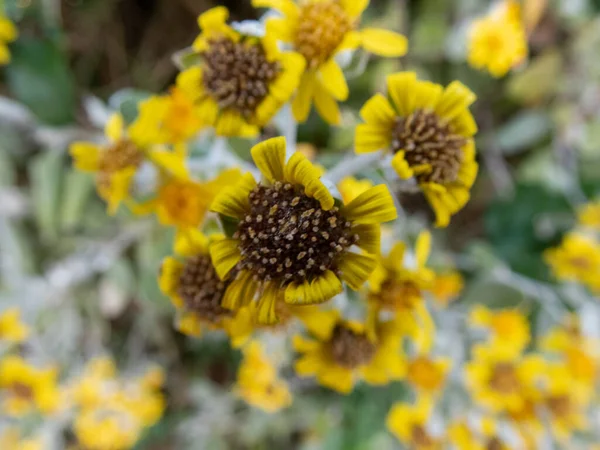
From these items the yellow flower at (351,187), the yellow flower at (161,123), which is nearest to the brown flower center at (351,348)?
the yellow flower at (351,187)

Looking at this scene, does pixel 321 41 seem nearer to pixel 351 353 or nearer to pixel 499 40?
pixel 351 353

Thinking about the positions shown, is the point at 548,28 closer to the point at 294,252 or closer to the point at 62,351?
the point at 294,252

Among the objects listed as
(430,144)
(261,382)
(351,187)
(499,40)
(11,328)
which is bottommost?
(261,382)

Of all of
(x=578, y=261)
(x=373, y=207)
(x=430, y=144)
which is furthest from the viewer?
(x=578, y=261)

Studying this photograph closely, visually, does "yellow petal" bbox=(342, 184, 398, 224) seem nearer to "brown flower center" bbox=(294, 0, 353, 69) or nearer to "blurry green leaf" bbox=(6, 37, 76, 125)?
"brown flower center" bbox=(294, 0, 353, 69)

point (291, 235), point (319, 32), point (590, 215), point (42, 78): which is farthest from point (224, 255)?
point (590, 215)

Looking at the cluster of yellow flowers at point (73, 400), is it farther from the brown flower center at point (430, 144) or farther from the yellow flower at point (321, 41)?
the brown flower center at point (430, 144)
